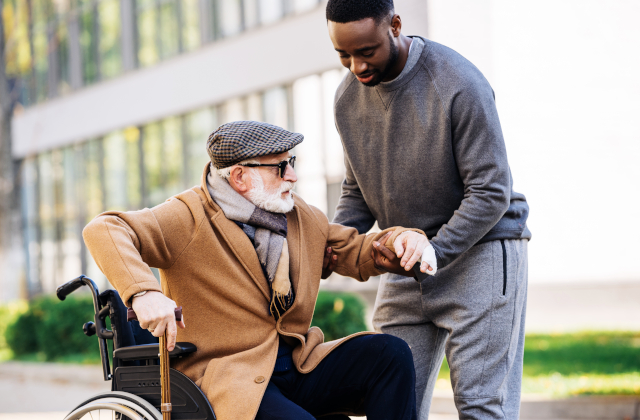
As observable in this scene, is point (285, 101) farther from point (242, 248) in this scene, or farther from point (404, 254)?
point (404, 254)

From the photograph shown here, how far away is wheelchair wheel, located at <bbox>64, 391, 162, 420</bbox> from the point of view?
8.93 ft

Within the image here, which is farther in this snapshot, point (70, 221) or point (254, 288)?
point (70, 221)

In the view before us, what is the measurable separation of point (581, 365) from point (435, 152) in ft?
18.3

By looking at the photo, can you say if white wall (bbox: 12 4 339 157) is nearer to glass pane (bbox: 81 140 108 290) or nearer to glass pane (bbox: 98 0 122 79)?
glass pane (bbox: 81 140 108 290)

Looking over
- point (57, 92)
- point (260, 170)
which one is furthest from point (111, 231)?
point (57, 92)

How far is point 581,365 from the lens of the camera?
25.3ft

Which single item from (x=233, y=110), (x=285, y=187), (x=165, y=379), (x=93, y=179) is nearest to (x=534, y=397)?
(x=285, y=187)

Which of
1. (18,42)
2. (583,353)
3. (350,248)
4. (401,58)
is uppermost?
(401,58)

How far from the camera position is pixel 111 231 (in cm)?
264

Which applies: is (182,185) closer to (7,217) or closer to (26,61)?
(7,217)

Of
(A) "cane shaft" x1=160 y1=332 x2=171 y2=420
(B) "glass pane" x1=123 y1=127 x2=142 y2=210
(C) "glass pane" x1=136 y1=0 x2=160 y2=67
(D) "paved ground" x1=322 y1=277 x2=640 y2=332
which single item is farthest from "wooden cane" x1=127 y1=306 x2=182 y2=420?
(B) "glass pane" x1=123 y1=127 x2=142 y2=210

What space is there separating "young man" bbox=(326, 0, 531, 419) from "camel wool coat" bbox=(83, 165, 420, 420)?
264mm

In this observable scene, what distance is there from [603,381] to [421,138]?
455 centimetres

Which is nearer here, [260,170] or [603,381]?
[260,170]
